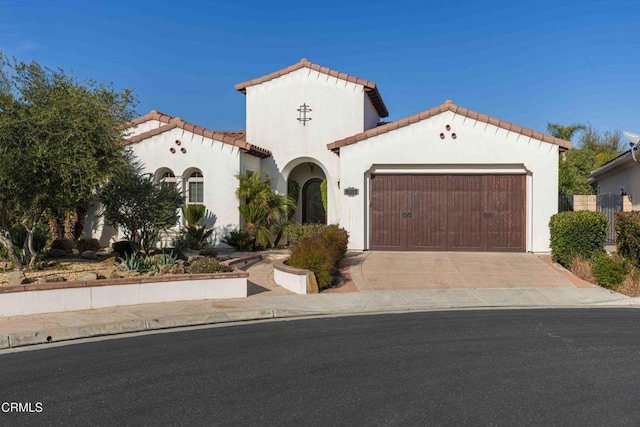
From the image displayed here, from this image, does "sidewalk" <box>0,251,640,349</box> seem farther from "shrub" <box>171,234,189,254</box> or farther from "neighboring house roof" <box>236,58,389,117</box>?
"neighboring house roof" <box>236,58,389,117</box>

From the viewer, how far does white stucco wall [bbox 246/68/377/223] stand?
20.5 meters

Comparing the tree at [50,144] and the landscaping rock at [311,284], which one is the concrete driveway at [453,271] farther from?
the tree at [50,144]

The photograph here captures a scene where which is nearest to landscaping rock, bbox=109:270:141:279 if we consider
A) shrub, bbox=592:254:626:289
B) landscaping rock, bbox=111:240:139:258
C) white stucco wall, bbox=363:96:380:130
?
landscaping rock, bbox=111:240:139:258

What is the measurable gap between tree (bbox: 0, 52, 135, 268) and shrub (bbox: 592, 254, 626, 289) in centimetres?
1117

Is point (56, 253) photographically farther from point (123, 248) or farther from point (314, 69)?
point (314, 69)

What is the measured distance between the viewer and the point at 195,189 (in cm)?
1959

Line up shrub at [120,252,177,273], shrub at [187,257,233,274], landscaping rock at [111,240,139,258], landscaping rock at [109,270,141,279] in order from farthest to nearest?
1. landscaping rock at [111,240,139,258]
2. shrub at [120,252,177,273]
3. shrub at [187,257,233,274]
4. landscaping rock at [109,270,141,279]

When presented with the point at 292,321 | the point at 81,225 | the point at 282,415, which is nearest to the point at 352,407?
the point at 282,415

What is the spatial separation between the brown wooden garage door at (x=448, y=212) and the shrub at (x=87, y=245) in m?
9.00

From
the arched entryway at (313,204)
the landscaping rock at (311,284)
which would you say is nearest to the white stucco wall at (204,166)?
the arched entryway at (313,204)

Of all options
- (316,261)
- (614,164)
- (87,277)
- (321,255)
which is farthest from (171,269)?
(614,164)

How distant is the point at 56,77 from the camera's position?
11969 millimetres

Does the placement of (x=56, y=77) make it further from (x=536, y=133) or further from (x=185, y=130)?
(x=536, y=133)

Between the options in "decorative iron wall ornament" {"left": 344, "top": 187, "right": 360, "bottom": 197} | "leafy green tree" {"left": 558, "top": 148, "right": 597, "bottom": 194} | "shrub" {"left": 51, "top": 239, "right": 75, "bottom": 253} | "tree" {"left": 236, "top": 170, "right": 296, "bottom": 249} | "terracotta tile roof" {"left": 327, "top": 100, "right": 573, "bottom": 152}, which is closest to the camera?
"shrub" {"left": 51, "top": 239, "right": 75, "bottom": 253}
